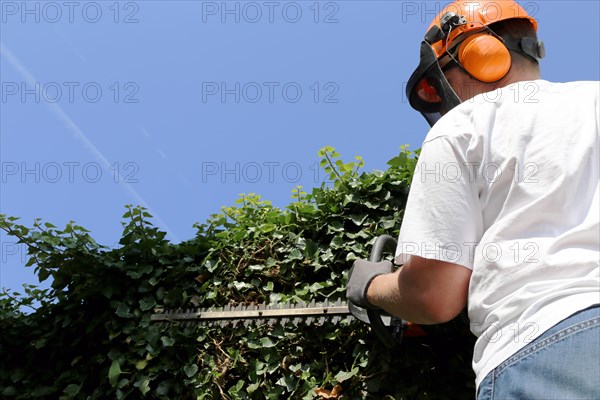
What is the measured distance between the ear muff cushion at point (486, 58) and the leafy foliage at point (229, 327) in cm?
143

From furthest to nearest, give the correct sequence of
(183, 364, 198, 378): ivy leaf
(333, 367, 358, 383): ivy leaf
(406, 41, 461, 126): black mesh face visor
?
(183, 364, 198, 378): ivy leaf < (333, 367, 358, 383): ivy leaf < (406, 41, 461, 126): black mesh face visor

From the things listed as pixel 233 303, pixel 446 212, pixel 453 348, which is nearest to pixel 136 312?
pixel 233 303

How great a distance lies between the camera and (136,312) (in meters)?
4.12

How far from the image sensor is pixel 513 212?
5.25ft

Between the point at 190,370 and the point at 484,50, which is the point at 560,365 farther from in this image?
the point at 190,370

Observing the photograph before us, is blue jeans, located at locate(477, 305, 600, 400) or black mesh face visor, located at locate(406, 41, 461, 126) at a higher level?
black mesh face visor, located at locate(406, 41, 461, 126)

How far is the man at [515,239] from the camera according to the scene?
144 centimetres

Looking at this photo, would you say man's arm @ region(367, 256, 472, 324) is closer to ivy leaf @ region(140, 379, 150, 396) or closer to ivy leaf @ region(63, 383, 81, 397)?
ivy leaf @ region(140, 379, 150, 396)

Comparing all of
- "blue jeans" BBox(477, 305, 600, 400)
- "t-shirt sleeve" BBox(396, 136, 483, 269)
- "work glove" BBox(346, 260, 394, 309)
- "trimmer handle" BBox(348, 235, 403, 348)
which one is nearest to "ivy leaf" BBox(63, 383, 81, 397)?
"trimmer handle" BBox(348, 235, 403, 348)

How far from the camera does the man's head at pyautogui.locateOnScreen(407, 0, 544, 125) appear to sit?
7.13ft

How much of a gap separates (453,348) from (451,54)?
4.78ft

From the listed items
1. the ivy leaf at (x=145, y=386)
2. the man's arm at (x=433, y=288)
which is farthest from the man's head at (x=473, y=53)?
the ivy leaf at (x=145, y=386)

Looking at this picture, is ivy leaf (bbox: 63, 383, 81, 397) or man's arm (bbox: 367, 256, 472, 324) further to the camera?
ivy leaf (bbox: 63, 383, 81, 397)

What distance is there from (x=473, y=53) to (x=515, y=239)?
2.84ft
